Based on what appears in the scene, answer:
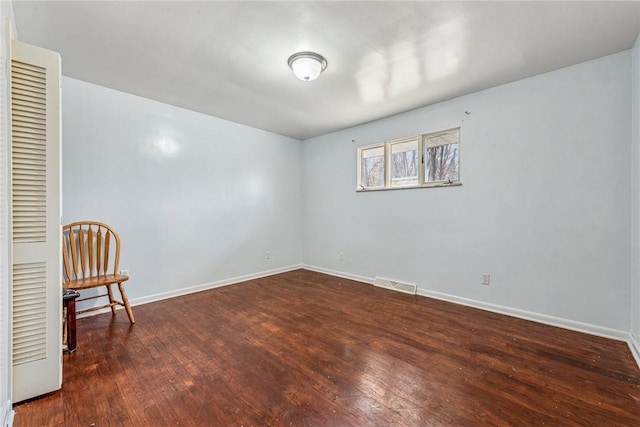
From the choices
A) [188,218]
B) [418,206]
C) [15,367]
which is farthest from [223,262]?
[418,206]

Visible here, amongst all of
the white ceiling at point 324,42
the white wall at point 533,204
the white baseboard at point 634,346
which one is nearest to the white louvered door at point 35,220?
the white ceiling at point 324,42

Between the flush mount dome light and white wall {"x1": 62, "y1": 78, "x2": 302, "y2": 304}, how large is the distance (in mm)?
1988

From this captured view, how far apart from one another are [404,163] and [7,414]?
4.05 meters

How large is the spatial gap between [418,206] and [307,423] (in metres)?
2.81

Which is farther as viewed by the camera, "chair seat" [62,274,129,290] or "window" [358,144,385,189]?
"window" [358,144,385,189]

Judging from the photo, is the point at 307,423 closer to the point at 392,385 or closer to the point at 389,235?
the point at 392,385

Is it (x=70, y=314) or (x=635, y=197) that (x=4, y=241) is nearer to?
(x=70, y=314)

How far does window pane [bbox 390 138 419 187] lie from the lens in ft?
11.9

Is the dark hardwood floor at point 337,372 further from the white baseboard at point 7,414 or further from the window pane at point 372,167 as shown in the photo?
the window pane at point 372,167

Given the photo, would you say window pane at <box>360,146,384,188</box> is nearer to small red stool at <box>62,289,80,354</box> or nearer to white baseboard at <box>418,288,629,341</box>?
white baseboard at <box>418,288,629,341</box>

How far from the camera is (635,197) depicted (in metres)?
2.14

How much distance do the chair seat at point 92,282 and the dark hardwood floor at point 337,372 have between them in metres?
0.45

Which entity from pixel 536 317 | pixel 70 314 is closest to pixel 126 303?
pixel 70 314

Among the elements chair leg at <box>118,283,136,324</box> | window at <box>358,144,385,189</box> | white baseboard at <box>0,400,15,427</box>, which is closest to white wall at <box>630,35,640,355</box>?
window at <box>358,144,385,189</box>
